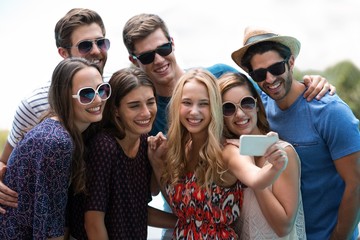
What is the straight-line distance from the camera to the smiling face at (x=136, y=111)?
9.86ft

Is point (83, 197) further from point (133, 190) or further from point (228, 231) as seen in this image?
point (228, 231)

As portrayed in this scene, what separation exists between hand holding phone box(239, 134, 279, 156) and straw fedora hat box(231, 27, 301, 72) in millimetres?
874

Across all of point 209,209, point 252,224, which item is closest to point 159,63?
point 209,209

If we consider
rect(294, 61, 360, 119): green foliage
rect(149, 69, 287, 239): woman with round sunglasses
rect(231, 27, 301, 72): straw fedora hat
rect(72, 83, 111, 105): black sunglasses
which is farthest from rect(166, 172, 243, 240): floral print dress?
rect(294, 61, 360, 119): green foliage

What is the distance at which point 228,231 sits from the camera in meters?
2.93

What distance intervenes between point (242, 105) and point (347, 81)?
21.6 m

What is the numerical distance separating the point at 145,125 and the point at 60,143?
563 mm

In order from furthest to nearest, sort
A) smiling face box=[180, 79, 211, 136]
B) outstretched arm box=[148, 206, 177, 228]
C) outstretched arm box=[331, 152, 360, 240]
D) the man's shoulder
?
1. the man's shoulder
2. outstretched arm box=[148, 206, 177, 228]
3. outstretched arm box=[331, 152, 360, 240]
4. smiling face box=[180, 79, 211, 136]

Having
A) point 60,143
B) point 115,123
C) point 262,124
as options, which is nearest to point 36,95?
point 115,123

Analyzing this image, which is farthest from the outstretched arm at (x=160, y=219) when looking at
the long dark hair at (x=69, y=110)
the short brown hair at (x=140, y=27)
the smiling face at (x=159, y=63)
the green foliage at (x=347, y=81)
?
the green foliage at (x=347, y=81)

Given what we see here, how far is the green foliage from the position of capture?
73.4 ft

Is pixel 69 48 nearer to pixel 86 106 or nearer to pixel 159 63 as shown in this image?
pixel 159 63

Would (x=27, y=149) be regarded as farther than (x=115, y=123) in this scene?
No

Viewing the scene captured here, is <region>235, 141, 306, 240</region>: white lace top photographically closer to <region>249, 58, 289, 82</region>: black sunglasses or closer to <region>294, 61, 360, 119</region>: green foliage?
<region>249, 58, 289, 82</region>: black sunglasses
